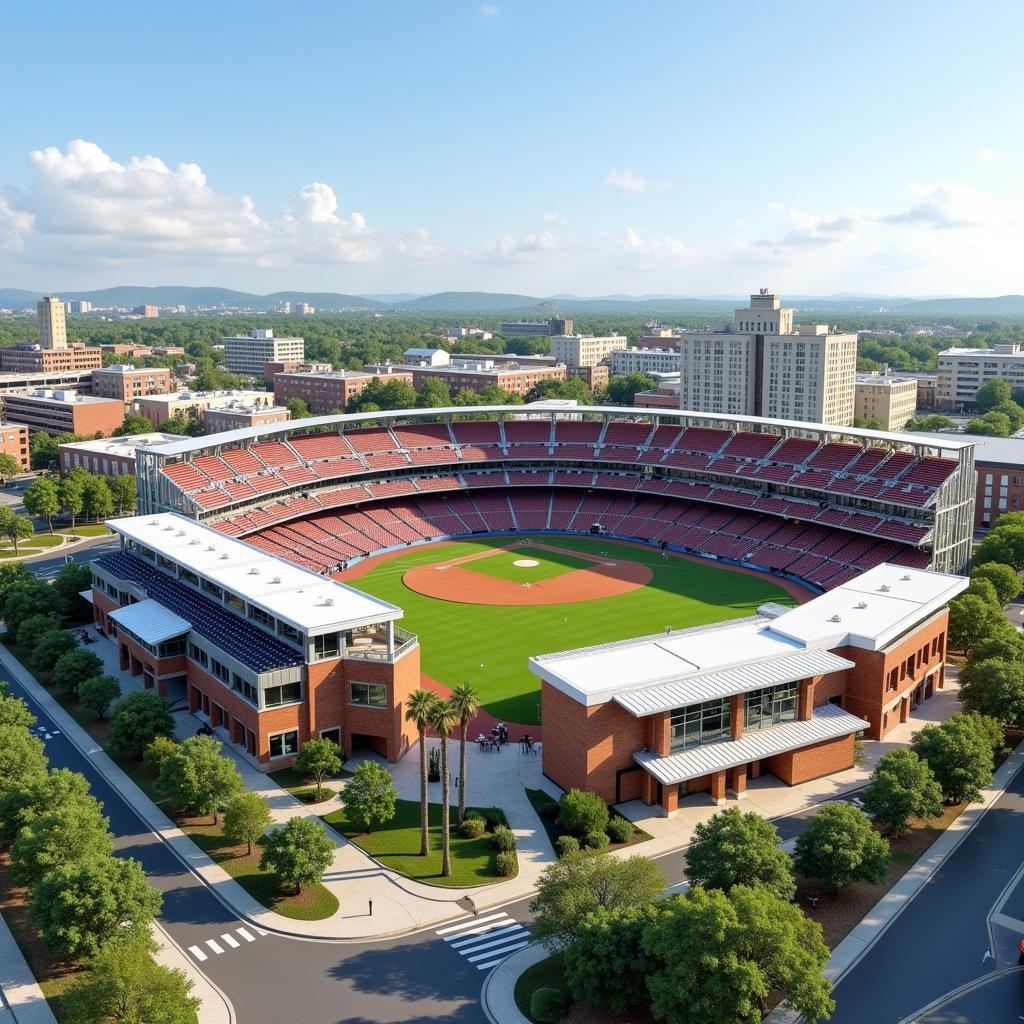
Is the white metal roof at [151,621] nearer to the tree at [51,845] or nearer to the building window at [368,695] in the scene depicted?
the building window at [368,695]

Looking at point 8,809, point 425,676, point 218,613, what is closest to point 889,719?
point 425,676

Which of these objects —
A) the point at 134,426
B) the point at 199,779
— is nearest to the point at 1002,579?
the point at 199,779

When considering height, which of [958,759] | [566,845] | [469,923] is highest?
[958,759]

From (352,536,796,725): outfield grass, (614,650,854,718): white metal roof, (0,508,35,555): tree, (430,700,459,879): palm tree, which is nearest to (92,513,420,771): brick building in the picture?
(352,536,796,725): outfield grass

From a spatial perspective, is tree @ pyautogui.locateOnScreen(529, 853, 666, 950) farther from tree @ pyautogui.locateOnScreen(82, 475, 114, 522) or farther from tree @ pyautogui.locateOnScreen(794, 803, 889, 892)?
tree @ pyautogui.locateOnScreen(82, 475, 114, 522)

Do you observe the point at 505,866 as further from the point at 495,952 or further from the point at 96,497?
the point at 96,497

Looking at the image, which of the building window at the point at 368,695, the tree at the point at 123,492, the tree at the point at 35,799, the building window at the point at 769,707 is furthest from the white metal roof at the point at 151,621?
the tree at the point at 123,492

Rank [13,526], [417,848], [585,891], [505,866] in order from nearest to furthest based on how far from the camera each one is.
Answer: [585,891] → [505,866] → [417,848] → [13,526]

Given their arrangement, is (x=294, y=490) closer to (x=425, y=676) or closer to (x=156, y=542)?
(x=156, y=542)
